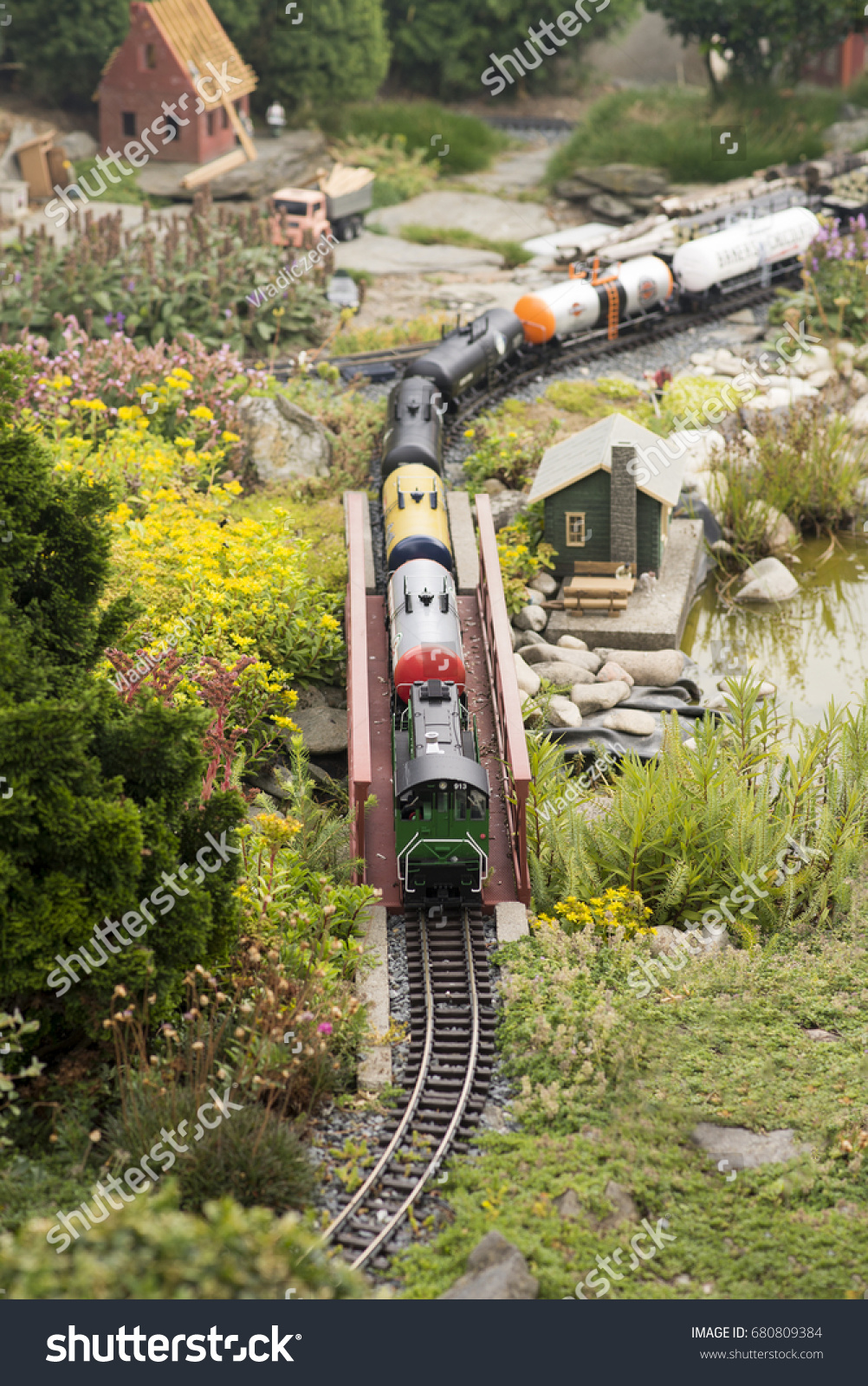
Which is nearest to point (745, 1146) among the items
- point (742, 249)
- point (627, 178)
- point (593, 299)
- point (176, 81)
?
point (593, 299)

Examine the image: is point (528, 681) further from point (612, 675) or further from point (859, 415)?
point (859, 415)

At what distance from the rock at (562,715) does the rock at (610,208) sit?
73.4 ft

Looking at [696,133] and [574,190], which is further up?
[696,133]

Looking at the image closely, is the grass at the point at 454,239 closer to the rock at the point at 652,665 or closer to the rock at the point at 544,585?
the rock at the point at 544,585

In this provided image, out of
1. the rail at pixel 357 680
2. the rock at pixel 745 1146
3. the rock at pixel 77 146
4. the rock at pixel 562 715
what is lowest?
the rock at pixel 745 1146

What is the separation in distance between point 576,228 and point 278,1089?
26.3 meters

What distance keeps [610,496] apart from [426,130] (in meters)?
24.7

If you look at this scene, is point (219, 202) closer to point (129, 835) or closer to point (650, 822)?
point (650, 822)

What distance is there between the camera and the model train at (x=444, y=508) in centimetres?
1033

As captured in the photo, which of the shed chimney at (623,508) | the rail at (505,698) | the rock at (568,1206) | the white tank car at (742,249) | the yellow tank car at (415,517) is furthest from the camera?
the white tank car at (742,249)

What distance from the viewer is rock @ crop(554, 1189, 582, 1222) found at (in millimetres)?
7484

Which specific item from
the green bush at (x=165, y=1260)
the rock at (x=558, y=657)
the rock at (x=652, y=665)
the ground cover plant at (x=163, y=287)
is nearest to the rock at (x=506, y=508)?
the rock at (x=558, y=657)

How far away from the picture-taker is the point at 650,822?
10766 millimetres

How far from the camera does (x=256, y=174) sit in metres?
31.0
